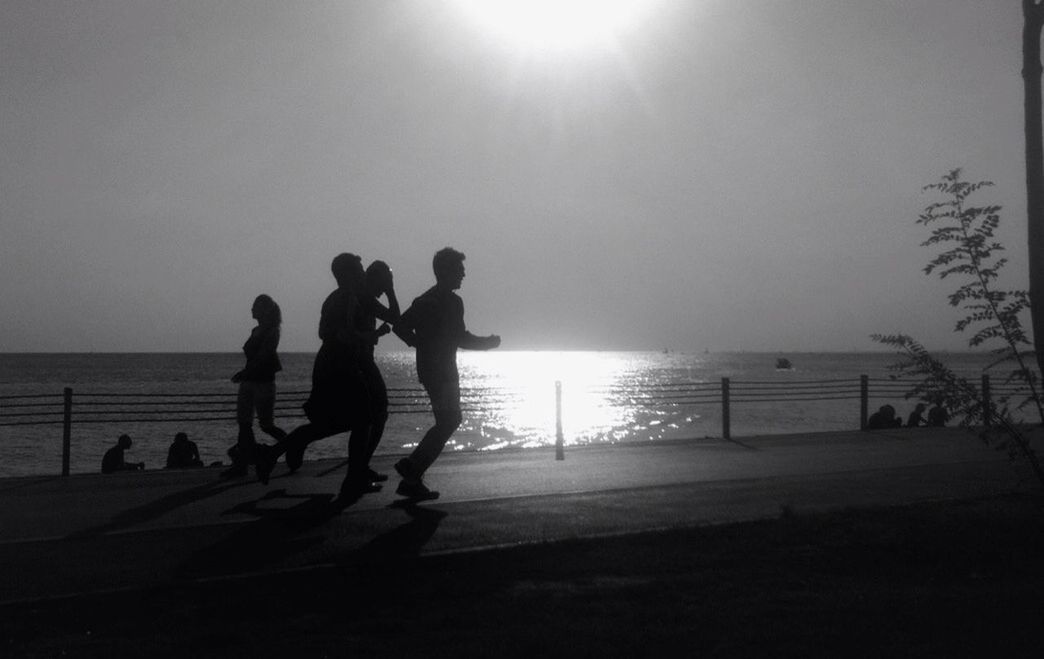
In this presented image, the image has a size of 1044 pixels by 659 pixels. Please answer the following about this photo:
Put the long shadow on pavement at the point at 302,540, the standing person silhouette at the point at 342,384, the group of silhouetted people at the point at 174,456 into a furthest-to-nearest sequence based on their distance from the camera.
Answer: the group of silhouetted people at the point at 174,456 → the standing person silhouette at the point at 342,384 → the long shadow on pavement at the point at 302,540

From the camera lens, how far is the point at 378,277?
1002 cm

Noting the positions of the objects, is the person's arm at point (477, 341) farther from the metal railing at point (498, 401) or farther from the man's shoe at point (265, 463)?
the metal railing at point (498, 401)

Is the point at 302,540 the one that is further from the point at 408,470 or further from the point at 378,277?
the point at 378,277

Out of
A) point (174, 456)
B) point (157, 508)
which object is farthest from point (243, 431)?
point (174, 456)

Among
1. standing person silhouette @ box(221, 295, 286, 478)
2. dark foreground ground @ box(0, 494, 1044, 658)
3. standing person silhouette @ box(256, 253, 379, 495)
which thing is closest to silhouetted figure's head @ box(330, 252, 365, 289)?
standing person silhouette @ box(256, 253, 379, 495)

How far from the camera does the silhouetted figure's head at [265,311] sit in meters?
12.2

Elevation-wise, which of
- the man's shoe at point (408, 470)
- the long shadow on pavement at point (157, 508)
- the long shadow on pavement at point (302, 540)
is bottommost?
the long shadow on pavement at point (157, 508)

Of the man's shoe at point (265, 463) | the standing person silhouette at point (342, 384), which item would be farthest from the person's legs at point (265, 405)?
the standing person silhouette at point (342, 384)

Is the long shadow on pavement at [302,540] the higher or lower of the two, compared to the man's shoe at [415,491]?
lower

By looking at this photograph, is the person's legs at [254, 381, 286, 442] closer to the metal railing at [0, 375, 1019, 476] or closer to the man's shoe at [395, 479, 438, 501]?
the metal railing at [0, 375, 1019, 476]

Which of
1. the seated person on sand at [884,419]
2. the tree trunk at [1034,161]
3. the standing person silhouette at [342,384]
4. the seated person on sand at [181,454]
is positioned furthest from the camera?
the seated person on sand at [884,419]

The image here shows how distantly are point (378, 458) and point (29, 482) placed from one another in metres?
4.27

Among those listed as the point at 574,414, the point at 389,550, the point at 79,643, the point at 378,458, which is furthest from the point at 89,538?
the point at 574,414

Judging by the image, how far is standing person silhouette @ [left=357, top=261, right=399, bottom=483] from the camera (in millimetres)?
9664
